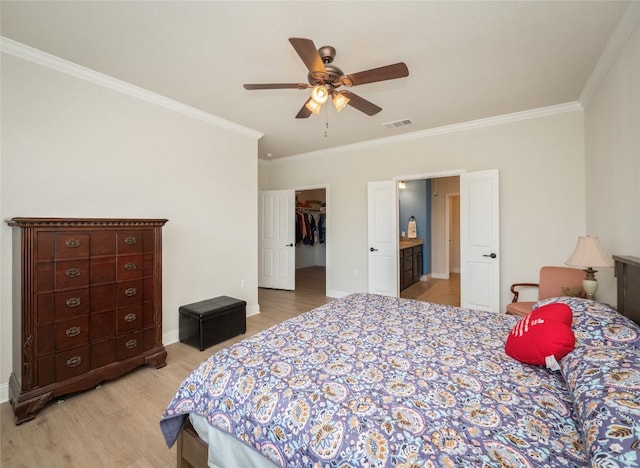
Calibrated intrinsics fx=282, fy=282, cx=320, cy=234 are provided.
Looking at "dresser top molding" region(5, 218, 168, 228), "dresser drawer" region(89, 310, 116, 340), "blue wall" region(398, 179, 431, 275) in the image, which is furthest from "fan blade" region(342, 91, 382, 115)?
"blue wall" region(398, 179, 431, 275)

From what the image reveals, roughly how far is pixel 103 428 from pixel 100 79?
287 cm

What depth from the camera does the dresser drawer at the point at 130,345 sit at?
2422mm

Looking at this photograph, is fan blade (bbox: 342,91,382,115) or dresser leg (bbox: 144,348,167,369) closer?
fan blade (bbox: 342,91,382,115)

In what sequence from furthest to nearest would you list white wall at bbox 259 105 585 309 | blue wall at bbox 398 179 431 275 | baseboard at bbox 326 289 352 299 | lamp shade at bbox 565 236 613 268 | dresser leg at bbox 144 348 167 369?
1. blue wall at bbox 398 179 431 275
2. baseboard at bbox 326 289 352 299
3. white wall at bbox 259 105 585 309
4. dresser leg at bbox 144 348 167 369
5. lamp shade at bbox 565 236 613 268

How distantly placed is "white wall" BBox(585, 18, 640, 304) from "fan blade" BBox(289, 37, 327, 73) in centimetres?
200

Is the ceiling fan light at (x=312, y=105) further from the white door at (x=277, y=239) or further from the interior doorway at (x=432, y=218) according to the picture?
the interior doorway at (x=432, y=218)

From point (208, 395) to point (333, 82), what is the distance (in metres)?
2.06

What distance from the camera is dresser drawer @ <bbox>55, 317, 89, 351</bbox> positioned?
82.0 inches

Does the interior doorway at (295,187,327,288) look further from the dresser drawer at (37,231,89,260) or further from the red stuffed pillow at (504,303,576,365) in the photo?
the red stuffed pillow at (504,303,576,365)

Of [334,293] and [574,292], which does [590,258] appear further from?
[334,293]

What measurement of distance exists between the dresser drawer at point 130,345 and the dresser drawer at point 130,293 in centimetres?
28

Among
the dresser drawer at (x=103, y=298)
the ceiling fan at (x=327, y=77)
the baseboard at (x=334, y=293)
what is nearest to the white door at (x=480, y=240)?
the baseboard at (x=334, y=293)

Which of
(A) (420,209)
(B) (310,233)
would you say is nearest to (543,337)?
(A) (420,209)

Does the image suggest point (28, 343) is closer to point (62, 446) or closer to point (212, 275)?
point (62, 446)
